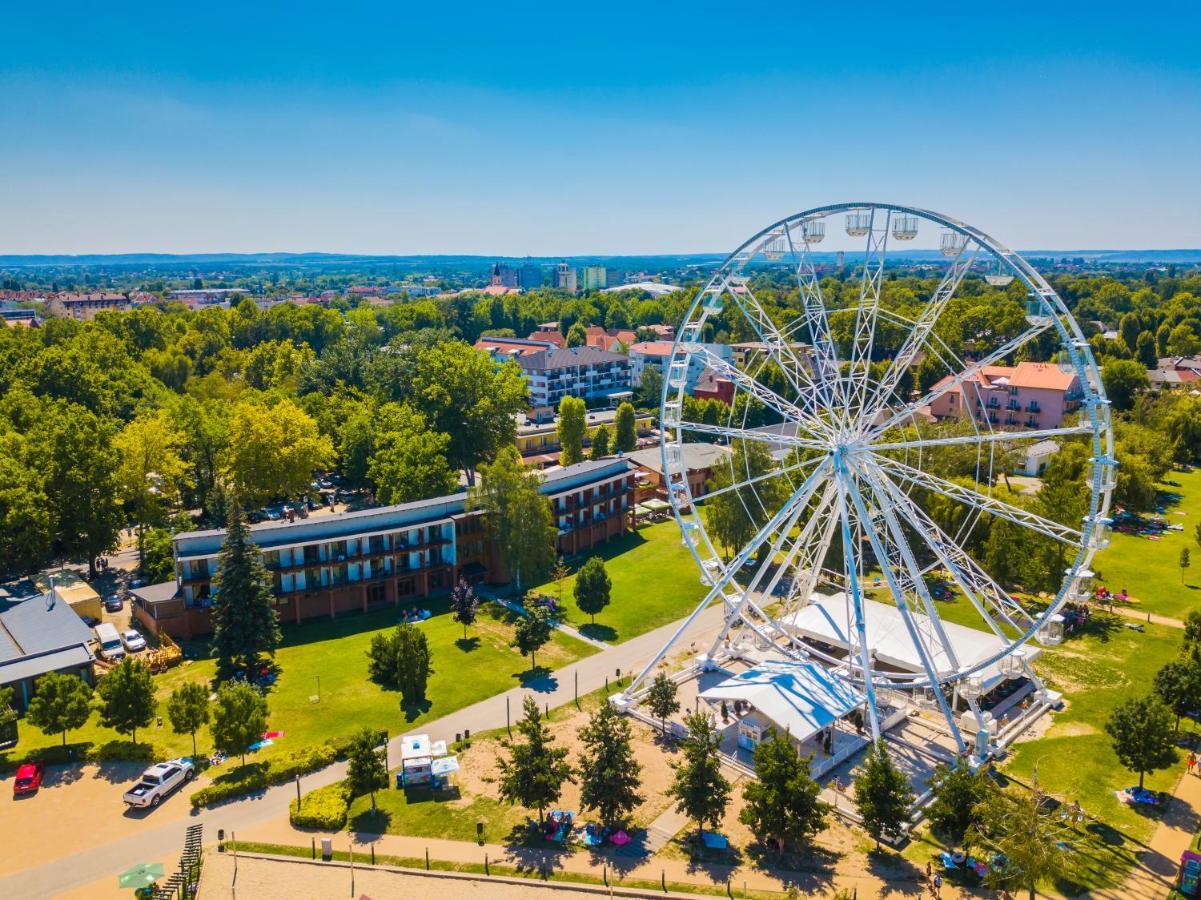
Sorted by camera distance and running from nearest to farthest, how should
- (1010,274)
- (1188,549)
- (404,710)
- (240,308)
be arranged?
(1010,274)
(404,710)
(1188,549)
(240,308)

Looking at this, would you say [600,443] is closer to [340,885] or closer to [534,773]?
[534,773]

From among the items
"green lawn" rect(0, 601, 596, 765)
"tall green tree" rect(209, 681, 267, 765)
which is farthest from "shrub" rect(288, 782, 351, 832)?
"green lawn" rect(0, 601, 596, 765)

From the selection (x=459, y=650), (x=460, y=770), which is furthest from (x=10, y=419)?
(x=460, y=770)

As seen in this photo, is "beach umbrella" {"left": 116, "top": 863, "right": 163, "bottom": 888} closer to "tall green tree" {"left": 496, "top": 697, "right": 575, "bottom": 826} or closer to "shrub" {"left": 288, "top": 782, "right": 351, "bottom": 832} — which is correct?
"shrub" {"left": 288, "top": 782, "right": 351, "bottom": 832}

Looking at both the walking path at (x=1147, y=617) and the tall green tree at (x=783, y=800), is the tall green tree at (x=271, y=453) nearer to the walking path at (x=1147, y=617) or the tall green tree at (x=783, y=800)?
the tall green tree at (x=783, y=800)

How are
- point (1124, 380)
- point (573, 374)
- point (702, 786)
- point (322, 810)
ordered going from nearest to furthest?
1. point (702, 786)
2. point (322, 810)
3. point (1124, 380)
4. point (573, 374)

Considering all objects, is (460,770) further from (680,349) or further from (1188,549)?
(1188,549)

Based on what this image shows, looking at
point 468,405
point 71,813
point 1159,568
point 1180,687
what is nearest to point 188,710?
point 71,813
